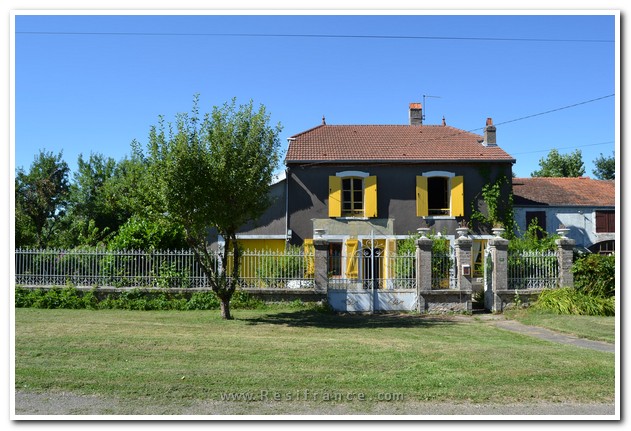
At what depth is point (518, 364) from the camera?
837 cm

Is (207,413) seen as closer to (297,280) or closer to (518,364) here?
(518,364)

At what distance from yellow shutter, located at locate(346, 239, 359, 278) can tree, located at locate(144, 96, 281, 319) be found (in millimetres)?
4313

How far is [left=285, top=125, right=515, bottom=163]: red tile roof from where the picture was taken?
21.2m

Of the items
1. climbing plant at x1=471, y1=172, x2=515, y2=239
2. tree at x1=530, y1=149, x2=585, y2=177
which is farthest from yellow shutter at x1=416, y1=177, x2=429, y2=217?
tree at x1=530, y1=149, x2=585, y2=177

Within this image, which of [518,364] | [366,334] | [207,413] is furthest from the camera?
[366,334]

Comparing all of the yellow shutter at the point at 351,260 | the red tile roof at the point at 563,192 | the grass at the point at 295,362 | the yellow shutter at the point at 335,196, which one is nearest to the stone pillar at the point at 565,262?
the grass at the point at 295,362

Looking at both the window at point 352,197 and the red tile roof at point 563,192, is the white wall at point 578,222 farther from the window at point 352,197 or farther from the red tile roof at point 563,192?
the window at point 352,197

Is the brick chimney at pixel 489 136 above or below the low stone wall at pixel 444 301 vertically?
above

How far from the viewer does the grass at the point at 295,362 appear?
6.91m

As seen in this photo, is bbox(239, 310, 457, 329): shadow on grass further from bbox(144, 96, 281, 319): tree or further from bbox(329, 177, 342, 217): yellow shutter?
bbox(329, 177, 342, 217): yellow shutter

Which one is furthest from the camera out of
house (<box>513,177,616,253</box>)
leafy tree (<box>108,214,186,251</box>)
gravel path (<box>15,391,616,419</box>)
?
house (<box>513,177,616,253</box>)

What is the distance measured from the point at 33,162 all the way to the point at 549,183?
25566mm

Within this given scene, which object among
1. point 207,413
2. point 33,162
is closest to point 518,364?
point 207,413

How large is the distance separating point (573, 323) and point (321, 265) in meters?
6.32
